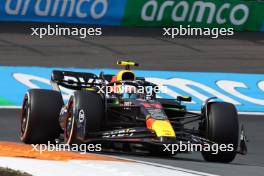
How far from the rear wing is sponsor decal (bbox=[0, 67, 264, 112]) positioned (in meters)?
4.74

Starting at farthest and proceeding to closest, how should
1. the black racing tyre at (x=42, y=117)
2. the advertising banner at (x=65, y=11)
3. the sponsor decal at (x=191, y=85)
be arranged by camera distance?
1. the advertising banner at (x=65, y=11)
2. the sponsor decal at (x=191, y=85)
3. the black racing tyre at (x=42, y=117)

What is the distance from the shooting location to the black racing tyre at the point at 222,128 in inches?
518

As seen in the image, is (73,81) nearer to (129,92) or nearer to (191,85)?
(129,92)

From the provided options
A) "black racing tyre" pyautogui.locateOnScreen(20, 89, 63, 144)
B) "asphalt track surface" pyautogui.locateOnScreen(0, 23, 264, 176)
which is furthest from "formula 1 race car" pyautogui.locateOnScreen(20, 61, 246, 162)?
"asphalt track surface" pyautogui.locateOnScreen(0, 23, 264, 176)

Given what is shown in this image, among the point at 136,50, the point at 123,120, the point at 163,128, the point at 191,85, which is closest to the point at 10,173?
the point at 163,128

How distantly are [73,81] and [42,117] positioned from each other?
4.58ft

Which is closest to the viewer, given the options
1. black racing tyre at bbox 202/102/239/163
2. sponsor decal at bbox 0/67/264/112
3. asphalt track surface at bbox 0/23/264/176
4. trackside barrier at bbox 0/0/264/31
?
black racing tyre at bbox 202/102/239/163

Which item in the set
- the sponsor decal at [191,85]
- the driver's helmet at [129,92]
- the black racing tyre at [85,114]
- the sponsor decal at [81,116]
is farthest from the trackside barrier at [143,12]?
the sponsor decal at [81,116]

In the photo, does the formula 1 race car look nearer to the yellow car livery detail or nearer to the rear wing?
the yellow car livery detail

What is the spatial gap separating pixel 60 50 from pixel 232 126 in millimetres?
11838

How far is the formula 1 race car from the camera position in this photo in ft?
41.6

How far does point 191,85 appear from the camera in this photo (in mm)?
21141

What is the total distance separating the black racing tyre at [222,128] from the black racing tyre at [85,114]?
1.64 m

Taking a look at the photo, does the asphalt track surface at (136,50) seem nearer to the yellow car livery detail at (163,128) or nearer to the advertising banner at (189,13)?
the advertising banner at (189,13)
